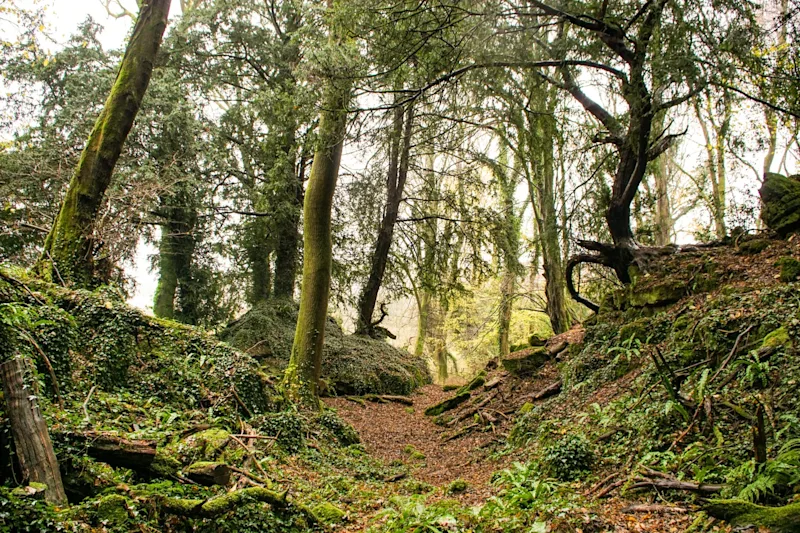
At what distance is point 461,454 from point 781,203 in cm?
637

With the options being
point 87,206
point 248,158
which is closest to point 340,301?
point 248,158

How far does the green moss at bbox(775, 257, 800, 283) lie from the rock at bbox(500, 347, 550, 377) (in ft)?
14.5

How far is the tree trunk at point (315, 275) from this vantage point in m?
7.73

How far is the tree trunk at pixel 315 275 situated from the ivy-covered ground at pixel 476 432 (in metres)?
0.78

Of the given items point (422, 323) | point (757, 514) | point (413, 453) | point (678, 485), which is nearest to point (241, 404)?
point (413, 453)

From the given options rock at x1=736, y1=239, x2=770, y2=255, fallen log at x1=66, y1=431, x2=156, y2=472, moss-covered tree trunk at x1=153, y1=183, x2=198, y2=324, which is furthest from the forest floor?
moss-covered tree trunk at x1=153, y1=183, x2=198, y2=324

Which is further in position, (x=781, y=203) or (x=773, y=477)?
(x=781, y=203)

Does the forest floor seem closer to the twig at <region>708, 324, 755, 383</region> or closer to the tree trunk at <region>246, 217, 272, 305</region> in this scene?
the twig at <region>708, 324, 755, 383</region>

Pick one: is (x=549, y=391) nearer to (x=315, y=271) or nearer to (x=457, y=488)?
(x=457, y=488)

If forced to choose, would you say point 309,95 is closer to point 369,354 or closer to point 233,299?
point 369,354

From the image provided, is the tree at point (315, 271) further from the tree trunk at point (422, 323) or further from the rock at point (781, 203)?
the tree trunk at point (422, 323)

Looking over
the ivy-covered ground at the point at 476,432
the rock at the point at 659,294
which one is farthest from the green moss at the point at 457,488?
the rock at the point at 659,294

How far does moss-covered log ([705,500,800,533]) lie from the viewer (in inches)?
93.0

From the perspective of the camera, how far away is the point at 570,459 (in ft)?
14.8
